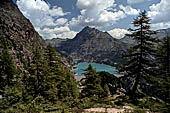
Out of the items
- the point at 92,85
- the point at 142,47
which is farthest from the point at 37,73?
the point at 142,47

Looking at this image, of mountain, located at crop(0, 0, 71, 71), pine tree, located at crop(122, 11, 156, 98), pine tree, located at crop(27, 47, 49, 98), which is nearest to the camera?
pine tree, located at crop(122, 11, 156, 98)

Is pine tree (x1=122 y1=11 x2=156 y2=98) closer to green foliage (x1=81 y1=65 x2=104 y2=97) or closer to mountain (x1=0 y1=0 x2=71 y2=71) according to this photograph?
green foliage (x1=81 y1=65 x2=104 y2=97)

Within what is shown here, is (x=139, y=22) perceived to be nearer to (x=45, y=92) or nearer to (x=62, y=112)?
(x=62, y=112)

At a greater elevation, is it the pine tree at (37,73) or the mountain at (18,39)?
the mountain at (18,39)

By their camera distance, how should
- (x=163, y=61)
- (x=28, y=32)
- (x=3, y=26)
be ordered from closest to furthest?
(x=163, y=61), (x=3, y=26), (x=28, y=32)

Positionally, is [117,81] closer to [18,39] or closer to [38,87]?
[38,87]

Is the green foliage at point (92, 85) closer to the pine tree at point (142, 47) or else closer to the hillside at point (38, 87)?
the hillside at point (38, 87)

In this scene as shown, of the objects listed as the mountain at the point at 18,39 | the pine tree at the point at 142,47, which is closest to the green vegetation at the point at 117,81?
the pine tree at the point at 142,47

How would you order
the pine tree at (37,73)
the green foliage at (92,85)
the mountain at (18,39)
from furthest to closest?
the mountain at (18,39) < the green foliage at (92,85) < the pine tree at (37,73)

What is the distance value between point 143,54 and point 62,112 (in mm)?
11190

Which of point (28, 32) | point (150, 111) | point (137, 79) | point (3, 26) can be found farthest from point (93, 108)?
point (28, 32)

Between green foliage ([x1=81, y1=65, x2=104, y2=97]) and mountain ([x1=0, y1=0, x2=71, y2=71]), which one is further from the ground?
mountain ([x1=0, y1=0, x2=71, y2=71])

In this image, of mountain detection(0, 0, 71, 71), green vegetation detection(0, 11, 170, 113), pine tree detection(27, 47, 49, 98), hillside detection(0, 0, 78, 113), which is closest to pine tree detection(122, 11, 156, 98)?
green vegetation detection(0, 11, 170, 113)

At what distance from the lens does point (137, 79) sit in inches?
653
